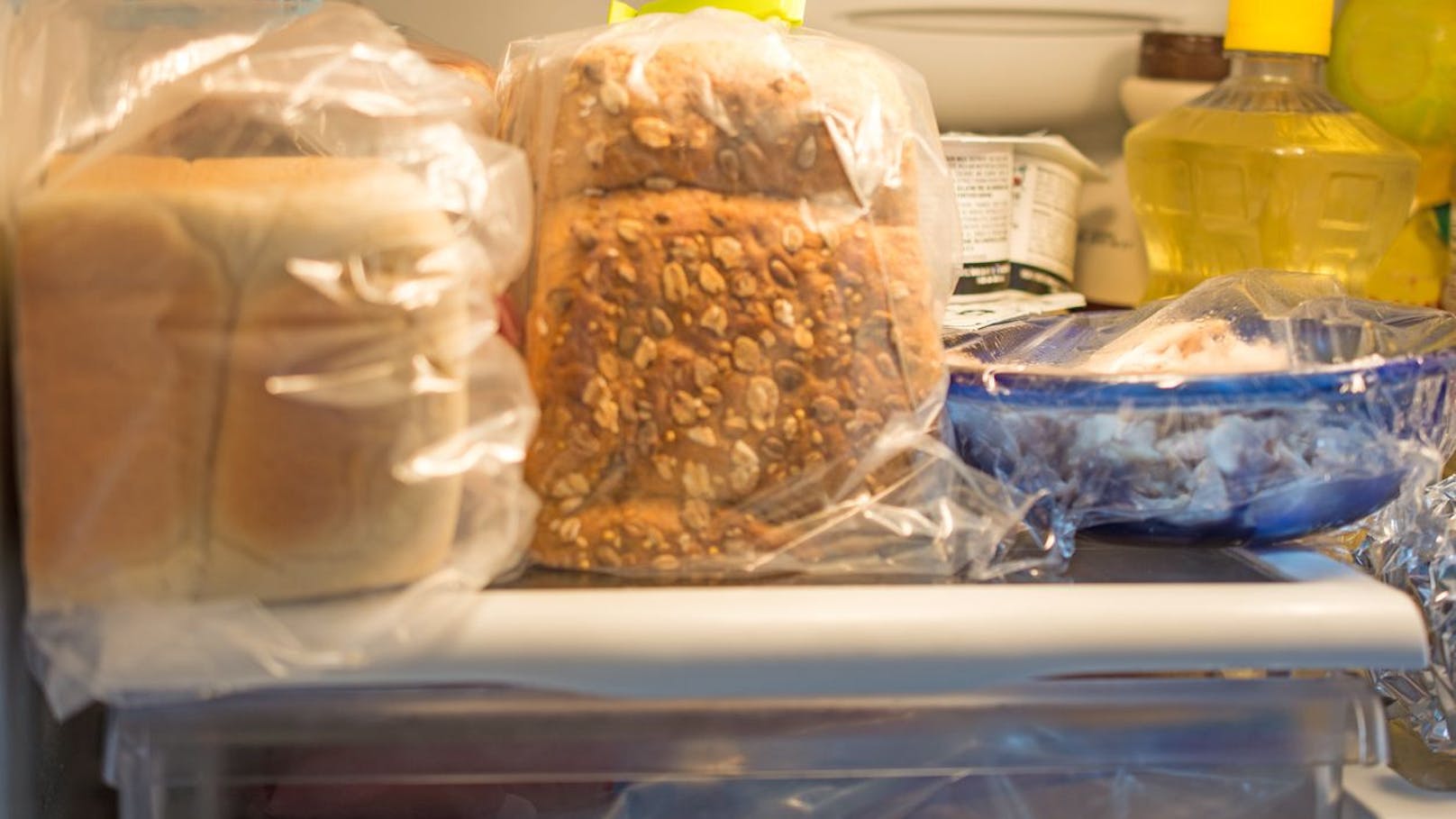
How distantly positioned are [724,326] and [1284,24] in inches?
22.0

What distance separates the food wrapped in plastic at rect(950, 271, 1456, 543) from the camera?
0.60 meters

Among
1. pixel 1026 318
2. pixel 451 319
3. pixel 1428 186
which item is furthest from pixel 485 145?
pixel 1428 186

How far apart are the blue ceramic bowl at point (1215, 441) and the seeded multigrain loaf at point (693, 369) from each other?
9cm


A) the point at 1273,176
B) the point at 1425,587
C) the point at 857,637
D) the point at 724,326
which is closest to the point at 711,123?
the point at 724,326

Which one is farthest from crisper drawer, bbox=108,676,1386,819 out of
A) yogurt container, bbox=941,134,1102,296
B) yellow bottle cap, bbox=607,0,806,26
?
yogurt container, bbox=941,134,1102,296

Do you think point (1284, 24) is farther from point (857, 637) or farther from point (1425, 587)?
point (857, 637)

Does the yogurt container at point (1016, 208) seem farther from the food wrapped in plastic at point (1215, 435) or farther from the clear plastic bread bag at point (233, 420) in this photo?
the clear plastic bread bag at point (233, 420)

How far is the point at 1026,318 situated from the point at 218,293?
0.51m

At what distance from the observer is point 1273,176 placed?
39.9 inches

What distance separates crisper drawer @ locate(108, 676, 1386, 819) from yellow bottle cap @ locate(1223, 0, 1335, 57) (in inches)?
20.1

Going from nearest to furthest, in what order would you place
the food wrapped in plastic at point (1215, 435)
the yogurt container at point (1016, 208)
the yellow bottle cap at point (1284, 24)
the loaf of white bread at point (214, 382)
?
the loaf of white bread at point (214, 382)
the food wrapped in plastic at point (1215, 435)
the yellow bottle cap at point (1284, 24)
the yogurt container at point (1016, 208)

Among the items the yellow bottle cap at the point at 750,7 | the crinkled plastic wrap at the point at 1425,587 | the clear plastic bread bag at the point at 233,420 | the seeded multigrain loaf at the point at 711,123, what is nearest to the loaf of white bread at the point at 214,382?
the clear plastic bread bag at the point at 233,420

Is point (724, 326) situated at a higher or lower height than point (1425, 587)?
higher

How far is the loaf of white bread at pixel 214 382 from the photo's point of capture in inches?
19.2
